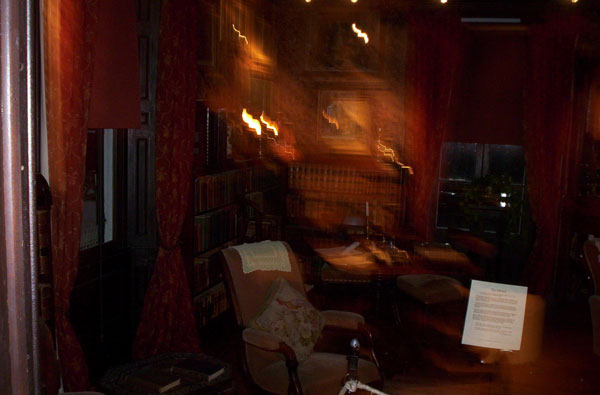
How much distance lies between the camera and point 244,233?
6.15 metres

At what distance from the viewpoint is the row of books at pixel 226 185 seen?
5203mm

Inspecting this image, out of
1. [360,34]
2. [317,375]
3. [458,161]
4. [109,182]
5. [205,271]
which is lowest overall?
[317,375]

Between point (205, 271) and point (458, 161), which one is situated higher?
point (458, 161)

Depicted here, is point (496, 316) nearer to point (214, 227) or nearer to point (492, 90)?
point (214, 227)

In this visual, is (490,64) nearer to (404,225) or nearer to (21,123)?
→ (404,225)

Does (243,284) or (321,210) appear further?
(321,210)

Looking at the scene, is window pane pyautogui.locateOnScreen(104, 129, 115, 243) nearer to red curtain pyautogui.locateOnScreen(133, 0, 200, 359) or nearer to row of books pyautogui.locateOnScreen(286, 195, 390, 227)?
red curtain pyautogui.locateOnScreen(133, 0, 200, 359)

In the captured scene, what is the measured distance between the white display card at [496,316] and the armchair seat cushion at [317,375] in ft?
3.89

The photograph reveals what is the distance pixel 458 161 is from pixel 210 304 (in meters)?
3.92

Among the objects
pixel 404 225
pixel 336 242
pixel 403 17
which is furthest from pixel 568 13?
pixel 336 242

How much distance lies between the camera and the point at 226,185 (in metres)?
5.72

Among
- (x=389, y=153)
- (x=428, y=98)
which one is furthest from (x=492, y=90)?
(x=389, y=153)

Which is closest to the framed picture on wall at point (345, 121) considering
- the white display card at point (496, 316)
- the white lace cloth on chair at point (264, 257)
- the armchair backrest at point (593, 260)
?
the armchair backrest at point (593, 260)

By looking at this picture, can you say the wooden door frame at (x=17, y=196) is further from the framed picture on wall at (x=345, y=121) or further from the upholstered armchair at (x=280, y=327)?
the framed picture on wall at (x=345, y=121)
